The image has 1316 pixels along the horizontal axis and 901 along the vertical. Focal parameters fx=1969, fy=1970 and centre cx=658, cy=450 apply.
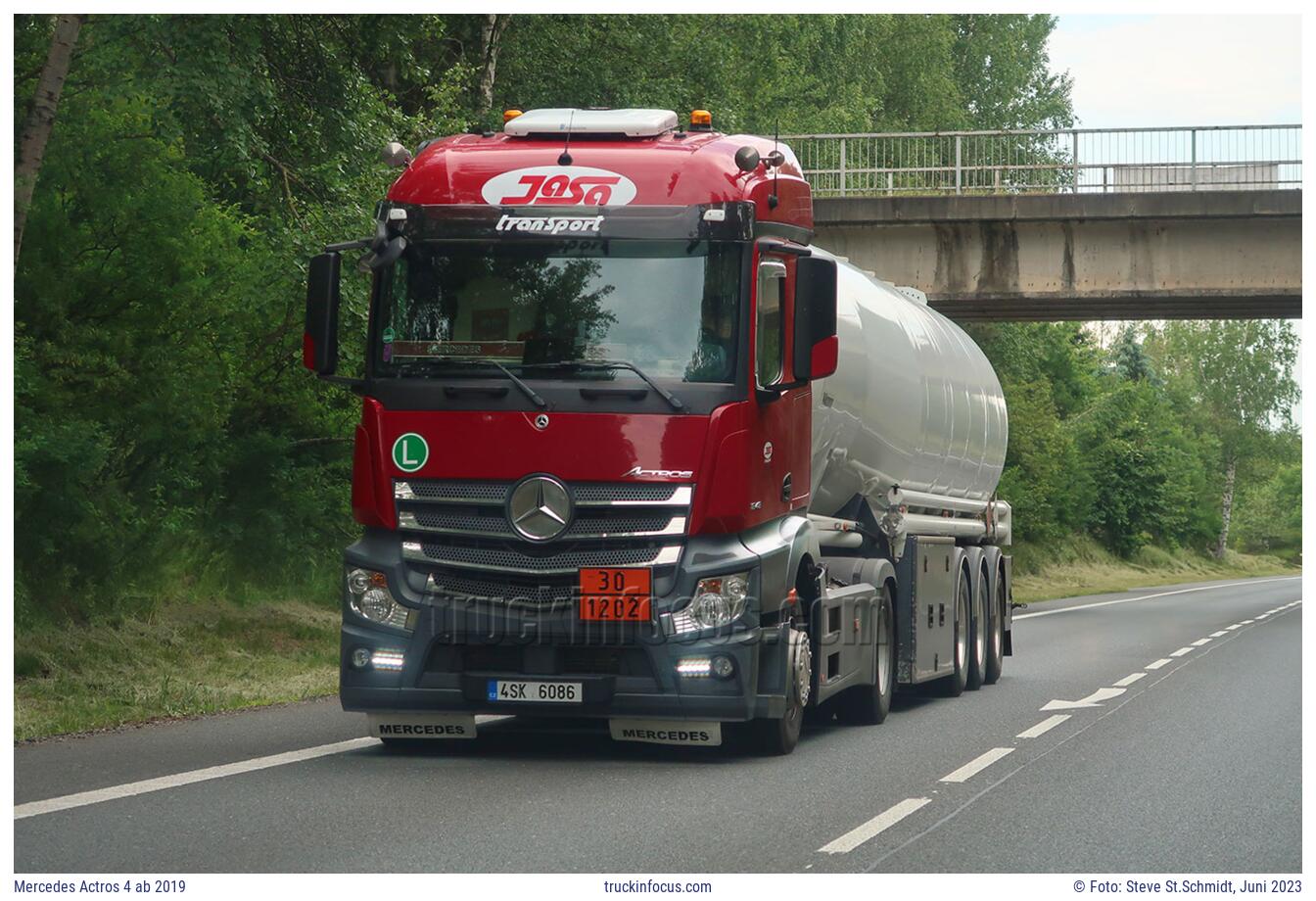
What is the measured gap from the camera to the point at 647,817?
29.2 ft

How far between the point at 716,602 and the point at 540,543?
1018 mm

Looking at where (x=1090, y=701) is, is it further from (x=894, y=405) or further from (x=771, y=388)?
(x=771, y=388)

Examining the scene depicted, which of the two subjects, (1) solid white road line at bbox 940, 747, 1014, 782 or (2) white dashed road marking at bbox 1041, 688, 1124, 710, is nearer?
(1) solid white road line at bbox 940, 747, 1014, 782

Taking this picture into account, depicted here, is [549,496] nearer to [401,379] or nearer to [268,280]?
[401,379]

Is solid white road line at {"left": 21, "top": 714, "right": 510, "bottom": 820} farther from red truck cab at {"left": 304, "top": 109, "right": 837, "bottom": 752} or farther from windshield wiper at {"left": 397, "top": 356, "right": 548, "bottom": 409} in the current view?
windshield wiper at {"left": 397, "top": 356, "right": 548, "bottom": 409}

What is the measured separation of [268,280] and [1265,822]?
37.5 feet

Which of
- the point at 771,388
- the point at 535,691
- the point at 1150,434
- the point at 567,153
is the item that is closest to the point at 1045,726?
the point at 771,388

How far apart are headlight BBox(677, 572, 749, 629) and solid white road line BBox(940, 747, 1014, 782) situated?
1477 millimetres

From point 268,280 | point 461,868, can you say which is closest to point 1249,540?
point 268,280

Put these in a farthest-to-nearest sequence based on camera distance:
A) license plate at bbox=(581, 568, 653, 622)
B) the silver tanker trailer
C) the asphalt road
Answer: the silver tanker trailer → license plate at bbox=(581, 568, 653, 622) → the asphalt road

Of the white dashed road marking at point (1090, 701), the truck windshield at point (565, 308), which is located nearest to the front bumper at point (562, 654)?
the truck windshield at point (565, 308)

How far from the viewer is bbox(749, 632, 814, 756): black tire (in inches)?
452

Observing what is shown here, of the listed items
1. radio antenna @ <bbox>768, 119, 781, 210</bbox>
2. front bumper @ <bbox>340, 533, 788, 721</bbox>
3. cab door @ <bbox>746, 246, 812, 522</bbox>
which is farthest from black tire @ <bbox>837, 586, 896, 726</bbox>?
radio antenna @ <bbox>768, 119, 781, 210</bbox>

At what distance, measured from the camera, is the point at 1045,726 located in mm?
14195
